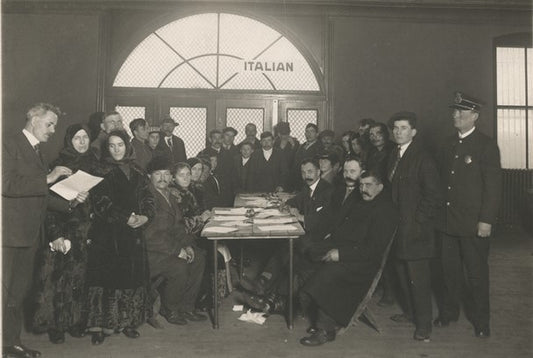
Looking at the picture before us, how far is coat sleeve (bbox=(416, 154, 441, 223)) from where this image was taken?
11.1 ft

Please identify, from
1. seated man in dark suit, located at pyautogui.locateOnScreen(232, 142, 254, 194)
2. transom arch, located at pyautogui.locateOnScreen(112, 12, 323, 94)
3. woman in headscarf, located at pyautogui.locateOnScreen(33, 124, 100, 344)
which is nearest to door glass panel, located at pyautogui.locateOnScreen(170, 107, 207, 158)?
transom arch, located at pyautogui.locateOnScreen(112, 12, 323, 94)

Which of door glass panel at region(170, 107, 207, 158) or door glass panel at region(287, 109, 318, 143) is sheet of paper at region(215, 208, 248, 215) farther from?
door glass panel at region(287, 109, 318, 143)

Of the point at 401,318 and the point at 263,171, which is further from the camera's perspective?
the point at 263,171

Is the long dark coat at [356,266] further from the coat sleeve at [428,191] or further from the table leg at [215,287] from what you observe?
the table leg at [215,287]

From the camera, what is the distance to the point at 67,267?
3338 millimetres

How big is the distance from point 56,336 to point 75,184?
116 centimetres

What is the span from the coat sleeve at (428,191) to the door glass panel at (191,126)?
5.66 meters

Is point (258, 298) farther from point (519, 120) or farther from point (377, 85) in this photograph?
point (519, 120)

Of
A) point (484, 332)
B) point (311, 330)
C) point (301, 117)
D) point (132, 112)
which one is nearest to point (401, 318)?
point (484, 332)

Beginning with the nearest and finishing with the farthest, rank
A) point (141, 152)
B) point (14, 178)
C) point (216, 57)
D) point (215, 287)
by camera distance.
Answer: point (14, 178) < point (215, 287) < point (141, 152) < point (216, 57)

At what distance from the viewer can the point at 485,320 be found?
139 inches

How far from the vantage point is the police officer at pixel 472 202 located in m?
3.48

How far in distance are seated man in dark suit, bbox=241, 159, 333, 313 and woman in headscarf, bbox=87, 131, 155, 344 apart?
105 centimetres

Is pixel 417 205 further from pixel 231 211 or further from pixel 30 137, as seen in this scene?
pixel 30 137
